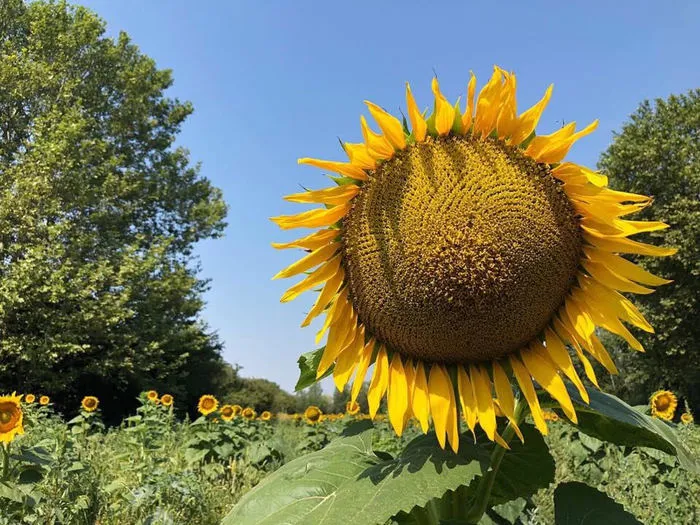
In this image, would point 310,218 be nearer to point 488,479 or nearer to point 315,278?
point 315,278

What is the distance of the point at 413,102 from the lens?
4.24 ft

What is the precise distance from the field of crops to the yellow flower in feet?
0.55

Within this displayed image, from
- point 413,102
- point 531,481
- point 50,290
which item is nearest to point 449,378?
point 531,481

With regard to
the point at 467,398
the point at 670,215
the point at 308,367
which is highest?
the point at 670,215

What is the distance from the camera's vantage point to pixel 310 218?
1353 millimetres

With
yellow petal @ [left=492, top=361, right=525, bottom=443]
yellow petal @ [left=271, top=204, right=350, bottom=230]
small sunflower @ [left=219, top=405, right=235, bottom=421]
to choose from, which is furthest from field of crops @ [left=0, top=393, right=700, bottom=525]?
yellow petal @ [left=271, top=204, right=350, bottom=230]

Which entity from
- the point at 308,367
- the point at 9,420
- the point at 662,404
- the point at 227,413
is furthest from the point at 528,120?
the point at 227,413

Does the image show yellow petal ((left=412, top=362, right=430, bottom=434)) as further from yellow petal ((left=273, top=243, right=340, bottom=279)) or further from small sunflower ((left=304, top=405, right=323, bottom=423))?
small sunflower ((left=304, top=405, right=323, bottom=423))

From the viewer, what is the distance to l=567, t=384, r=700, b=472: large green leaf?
127 centimetres

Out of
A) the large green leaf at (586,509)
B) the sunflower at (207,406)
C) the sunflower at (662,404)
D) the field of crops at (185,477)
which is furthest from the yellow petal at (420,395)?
the sunflower at (207,406)

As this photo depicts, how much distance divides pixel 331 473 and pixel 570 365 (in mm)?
571

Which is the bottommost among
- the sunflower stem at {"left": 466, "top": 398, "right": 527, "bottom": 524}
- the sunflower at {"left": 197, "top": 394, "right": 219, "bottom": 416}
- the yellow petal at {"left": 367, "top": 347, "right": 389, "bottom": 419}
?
the sunflower stem at {"left": 466, "top": 398, "right": 527, "bottom": 524}

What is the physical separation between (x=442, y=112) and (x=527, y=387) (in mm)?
613

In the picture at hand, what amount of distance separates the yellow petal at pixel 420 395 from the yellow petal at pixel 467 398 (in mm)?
74
